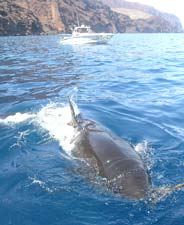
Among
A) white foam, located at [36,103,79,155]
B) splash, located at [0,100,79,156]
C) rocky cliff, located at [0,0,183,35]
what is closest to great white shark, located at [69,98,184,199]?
white foam, located at [36,103,79,155]

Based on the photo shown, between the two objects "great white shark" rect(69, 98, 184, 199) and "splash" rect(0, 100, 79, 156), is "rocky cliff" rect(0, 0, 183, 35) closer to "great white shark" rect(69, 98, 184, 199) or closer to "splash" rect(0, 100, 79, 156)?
"splash" rect(0, 100, 79, 156)

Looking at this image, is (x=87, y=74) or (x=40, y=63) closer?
(x=87, y=74)

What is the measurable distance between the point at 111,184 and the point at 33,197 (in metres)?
1.49

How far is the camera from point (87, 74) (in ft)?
74.0

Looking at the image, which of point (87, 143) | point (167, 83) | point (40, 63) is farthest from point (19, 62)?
point (87, 143)

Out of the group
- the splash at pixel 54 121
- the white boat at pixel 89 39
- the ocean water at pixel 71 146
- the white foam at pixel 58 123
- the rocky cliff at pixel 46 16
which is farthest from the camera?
the rocky cliff at pixel 46 16

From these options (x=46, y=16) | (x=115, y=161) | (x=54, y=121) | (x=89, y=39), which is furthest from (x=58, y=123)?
(x=46, y=16)

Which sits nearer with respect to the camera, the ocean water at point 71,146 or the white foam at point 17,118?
the ocean water at point 71,146

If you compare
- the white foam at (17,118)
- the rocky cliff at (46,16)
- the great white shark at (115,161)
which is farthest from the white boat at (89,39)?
the rocky cliff at (46,16)

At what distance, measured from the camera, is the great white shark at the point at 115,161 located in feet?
20.5

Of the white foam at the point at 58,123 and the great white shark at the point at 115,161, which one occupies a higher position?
the great white shark at the point at 115,161

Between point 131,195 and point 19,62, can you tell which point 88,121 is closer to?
point 131,195

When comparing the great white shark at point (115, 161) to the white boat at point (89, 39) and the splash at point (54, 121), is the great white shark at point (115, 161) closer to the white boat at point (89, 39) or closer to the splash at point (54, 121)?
the splash at point (54, 121)

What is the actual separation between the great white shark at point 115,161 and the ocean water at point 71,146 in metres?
0.19
